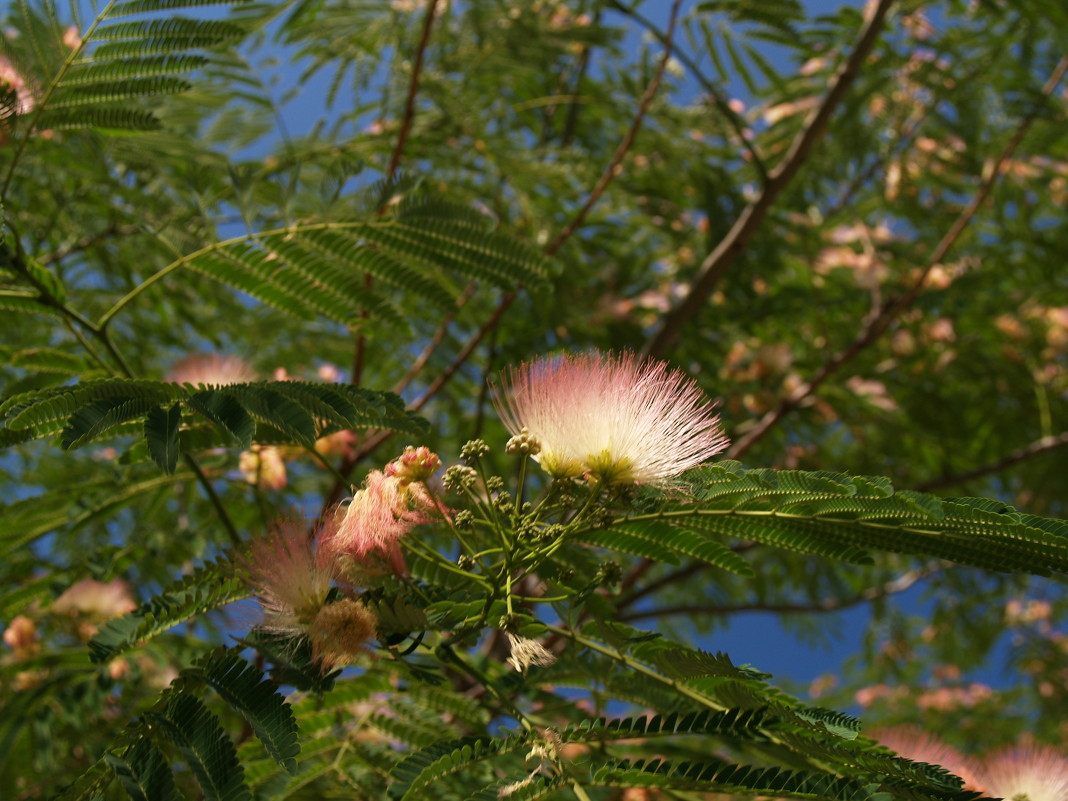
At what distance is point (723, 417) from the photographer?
3.91 meters

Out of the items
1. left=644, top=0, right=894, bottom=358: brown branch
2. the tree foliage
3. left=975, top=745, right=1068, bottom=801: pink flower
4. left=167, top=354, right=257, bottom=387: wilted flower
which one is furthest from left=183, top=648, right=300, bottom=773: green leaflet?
left=644, top=0, right=894, bottom=358: brown branch

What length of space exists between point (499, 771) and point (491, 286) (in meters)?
1.09

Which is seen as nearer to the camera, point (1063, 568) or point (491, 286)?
point (1063, 568)

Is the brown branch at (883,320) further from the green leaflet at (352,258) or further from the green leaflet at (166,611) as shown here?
the green leaflet at (166,611)

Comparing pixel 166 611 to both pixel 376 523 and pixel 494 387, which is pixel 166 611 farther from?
pixel 494 387

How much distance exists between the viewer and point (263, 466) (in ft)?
7.68

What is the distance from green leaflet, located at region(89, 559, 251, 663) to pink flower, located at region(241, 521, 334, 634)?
95 millimetres

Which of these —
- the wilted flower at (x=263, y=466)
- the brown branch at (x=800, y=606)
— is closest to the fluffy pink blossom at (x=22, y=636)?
the wilted flower at (x=263, y=466)

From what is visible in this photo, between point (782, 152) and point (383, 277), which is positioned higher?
point (782, 152)

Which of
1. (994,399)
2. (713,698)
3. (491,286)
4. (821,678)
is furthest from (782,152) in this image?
(821,678)

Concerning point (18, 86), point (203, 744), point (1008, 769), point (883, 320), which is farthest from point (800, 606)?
point (18, 86)

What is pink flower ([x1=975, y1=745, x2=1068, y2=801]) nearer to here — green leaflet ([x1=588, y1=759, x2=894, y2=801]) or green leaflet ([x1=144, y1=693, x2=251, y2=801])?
green leaflet ([x1=588, y1=759, x2=894, y2=801])

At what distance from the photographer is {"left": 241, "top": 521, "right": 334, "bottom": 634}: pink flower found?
1354mm

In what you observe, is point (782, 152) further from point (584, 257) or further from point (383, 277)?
point (383, 277)
